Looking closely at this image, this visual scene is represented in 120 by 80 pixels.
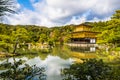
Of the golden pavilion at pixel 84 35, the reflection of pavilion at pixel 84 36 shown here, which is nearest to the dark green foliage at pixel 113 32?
the reflection of pavilion at pixel 84 36

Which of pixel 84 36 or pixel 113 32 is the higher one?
pixel 113 32

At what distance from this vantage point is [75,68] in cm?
625

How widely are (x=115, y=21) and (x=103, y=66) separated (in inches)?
1027

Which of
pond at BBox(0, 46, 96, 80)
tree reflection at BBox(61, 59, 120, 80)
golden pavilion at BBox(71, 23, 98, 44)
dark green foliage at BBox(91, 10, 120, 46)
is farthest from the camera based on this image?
golden pavilion at BBox(71, 23, 98, 44)

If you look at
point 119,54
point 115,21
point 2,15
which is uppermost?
point 115,21

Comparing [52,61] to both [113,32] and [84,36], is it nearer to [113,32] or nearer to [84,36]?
[113,32]

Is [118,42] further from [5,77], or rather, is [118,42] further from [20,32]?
[5,77]

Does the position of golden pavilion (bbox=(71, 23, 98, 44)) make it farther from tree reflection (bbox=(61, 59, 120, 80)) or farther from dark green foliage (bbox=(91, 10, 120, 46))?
tree reflection (bbox=(61, 59, 120, 80))

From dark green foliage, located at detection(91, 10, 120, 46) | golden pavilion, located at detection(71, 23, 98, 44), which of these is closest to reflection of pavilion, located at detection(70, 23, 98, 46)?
golden pavilion, located at detection(71, 23, 98, 44)

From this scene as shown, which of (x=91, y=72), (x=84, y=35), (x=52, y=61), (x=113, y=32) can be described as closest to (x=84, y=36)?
(x=84, y=35)

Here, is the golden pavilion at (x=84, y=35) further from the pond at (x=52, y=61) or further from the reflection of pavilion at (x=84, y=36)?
the pond at (x=52, y=61)

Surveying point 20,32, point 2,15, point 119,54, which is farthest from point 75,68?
point 20,32

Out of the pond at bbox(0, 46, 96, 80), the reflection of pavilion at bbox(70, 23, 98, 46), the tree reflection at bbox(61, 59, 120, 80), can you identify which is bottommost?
the pond at bbox(0, 46, 96, 80)

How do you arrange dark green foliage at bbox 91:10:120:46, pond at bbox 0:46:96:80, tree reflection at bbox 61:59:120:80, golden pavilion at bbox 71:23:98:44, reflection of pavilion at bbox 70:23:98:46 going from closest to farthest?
tree reflection at bbox 61:59:120:80, pond at bbox 0:46:96:80, dark green foliage at bbox 91:10:120:46, reflection of pavilion at bbox 70:23:98:46, golden pavilion at bbox 71:23:98:44
